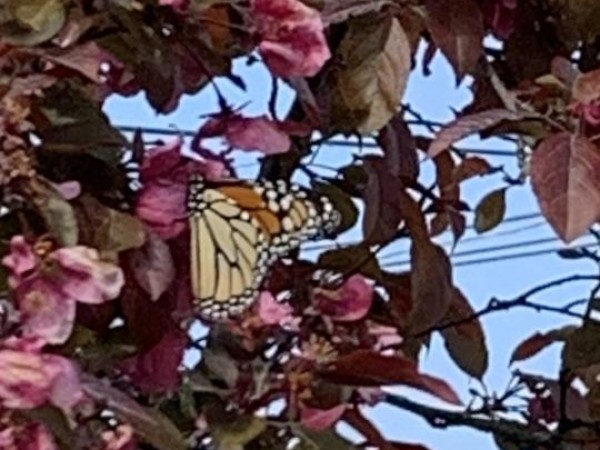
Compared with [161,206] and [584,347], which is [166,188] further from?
[584,347]

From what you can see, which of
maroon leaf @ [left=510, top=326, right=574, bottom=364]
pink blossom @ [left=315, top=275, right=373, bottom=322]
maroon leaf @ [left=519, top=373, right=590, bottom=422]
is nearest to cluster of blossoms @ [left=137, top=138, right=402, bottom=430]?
pink blossom @ [left=315, top=275, right=373, bottom=322]

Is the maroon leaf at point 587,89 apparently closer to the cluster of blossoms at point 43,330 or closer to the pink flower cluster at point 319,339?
the pink flower cluster at point 319,339

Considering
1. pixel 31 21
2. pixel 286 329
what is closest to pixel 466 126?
pixel 286 329

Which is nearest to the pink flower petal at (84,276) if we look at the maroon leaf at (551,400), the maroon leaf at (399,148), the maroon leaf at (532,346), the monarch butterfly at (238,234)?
the monarch butterfly at (238,234)

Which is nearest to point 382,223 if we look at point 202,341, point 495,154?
point 202,341

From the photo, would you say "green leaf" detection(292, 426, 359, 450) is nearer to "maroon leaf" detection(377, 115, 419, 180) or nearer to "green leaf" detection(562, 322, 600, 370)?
"maroon leaf" detection(377, 115, 419, 180)
